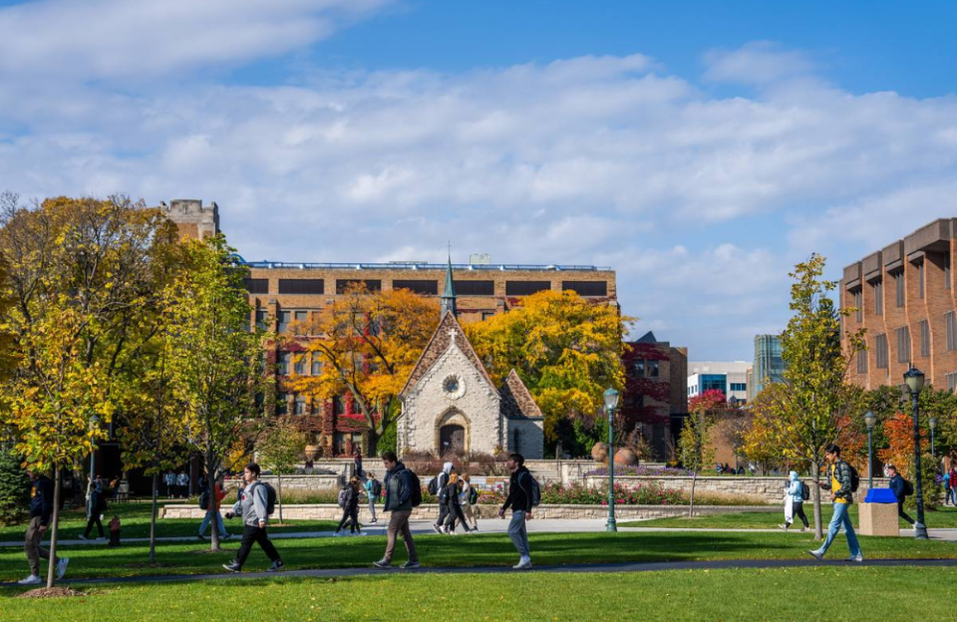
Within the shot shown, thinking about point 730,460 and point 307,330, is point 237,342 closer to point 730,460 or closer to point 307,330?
point 307,330

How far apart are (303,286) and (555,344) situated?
4061 cm

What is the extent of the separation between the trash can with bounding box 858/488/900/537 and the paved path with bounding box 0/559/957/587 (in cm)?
418

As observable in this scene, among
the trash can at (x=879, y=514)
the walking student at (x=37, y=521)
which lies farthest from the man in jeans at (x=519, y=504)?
the trash can at (x=879, y=514)

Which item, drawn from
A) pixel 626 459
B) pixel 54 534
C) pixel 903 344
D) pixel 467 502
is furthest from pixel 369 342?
pixel 54 534

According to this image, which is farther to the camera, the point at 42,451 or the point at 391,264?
the point at 391,264

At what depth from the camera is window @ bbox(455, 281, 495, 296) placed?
106 meters

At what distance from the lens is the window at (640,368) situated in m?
98.8

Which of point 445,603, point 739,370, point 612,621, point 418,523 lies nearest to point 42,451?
point 445,603

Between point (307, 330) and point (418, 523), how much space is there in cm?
4086

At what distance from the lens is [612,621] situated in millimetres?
11578

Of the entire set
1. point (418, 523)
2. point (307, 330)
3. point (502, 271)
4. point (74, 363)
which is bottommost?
point (418, 523)

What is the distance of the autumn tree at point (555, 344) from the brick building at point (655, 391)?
13969 millimetres

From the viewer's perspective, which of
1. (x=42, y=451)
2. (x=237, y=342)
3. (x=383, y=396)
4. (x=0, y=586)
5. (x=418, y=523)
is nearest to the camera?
(x=42, y=451)

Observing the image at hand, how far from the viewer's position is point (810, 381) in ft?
76.4
